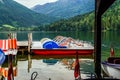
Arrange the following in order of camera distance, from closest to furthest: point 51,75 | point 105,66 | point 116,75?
point 116,75, point 105,66, point 51,75

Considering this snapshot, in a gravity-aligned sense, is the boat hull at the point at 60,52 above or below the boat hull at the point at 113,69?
above

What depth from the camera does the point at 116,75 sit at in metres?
25.5

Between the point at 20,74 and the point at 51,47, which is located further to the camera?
the point at 51,47

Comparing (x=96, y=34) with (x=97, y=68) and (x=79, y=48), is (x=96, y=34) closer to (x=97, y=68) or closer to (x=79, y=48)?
(x=97, y=68)

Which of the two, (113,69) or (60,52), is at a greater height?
(60,52)

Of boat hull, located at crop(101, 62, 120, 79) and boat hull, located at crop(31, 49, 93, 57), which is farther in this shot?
boat hull, located at crop(31, 49, 93, 57)

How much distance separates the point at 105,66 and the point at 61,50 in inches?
933

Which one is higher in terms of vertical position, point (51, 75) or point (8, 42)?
point (8, 42)

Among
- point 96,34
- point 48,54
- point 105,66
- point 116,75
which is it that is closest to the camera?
point 96,34

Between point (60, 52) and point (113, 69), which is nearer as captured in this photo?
point (113, 69)

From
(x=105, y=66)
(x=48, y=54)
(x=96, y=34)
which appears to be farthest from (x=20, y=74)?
(x=48, y=54)

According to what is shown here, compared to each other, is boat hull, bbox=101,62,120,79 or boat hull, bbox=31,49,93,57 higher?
boat hull, bbox=31,49,93,57

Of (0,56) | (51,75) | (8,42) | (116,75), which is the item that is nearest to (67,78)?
(51,75)

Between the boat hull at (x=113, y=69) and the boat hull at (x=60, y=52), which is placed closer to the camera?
the boat hull at (x=113, y=69)
